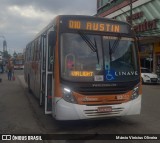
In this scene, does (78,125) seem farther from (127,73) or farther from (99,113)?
(127,73)

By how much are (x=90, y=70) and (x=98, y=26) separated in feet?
4.27

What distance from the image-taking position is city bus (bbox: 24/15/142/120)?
331 inches

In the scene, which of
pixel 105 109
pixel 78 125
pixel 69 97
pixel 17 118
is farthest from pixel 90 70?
pixel 17 118

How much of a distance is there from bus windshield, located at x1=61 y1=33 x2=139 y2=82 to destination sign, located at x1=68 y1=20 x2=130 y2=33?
21 centimetres

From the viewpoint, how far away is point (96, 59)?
8.77m

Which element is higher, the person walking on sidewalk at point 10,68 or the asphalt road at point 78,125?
the person walking on sidewalk at point 10,68

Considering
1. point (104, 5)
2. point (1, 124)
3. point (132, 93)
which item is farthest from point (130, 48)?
point (104, 5)

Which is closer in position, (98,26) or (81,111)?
(81,111)

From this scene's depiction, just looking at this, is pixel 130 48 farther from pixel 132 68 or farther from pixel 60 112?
pixel 60 112

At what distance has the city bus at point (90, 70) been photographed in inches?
331

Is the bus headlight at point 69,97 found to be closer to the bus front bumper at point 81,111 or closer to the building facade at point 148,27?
the bus front bumper at point 81,111

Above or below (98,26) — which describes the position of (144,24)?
above

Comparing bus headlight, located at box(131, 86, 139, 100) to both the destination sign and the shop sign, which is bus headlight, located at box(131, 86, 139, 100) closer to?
the destination sign

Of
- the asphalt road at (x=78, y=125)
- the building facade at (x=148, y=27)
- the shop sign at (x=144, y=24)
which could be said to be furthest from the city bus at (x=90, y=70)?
the shop sign at (x=144, y=24)
